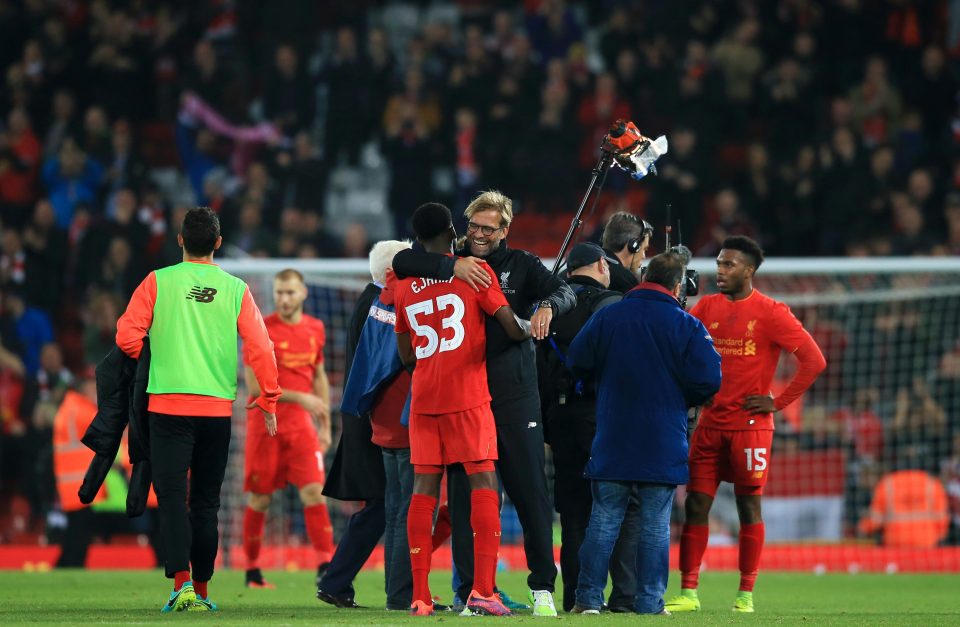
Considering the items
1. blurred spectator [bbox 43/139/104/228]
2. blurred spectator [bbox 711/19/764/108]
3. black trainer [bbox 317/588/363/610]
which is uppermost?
blurred spectator [bbox 711/19/764/108]

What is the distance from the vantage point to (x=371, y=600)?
906 cm

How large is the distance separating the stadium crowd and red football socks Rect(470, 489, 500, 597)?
8.18 m

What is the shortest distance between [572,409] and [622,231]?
3.51 ft

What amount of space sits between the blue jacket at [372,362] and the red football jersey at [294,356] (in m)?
2.15

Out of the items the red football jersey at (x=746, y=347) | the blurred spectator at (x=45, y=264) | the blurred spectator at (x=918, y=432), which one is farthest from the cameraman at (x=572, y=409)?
the blurred spectator at (x=45, y=264)

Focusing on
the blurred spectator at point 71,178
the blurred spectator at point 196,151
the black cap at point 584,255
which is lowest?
the black cap at point 584,255

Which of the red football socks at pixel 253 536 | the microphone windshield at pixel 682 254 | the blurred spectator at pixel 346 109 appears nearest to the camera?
the microphone windshield at pixel 682 254

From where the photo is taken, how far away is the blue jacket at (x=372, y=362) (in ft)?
26.7

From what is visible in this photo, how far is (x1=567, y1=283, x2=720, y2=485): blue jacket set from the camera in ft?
24.1

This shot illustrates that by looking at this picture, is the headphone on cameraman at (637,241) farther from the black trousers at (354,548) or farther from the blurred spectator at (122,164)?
the blurred spectator at (122,164)

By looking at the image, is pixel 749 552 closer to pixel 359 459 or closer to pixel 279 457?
pixel 359 459

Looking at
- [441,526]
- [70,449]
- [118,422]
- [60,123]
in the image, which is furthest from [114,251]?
[118,422]

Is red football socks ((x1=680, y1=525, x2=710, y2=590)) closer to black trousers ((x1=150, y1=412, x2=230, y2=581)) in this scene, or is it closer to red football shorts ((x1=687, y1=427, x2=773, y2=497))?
red football shorts ((x1=687, y1=427, x2=773, y2=497))


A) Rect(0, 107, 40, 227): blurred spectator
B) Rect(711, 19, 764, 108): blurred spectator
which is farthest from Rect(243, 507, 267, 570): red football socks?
Rect(711, 19, 764, 108): blurred spectator
